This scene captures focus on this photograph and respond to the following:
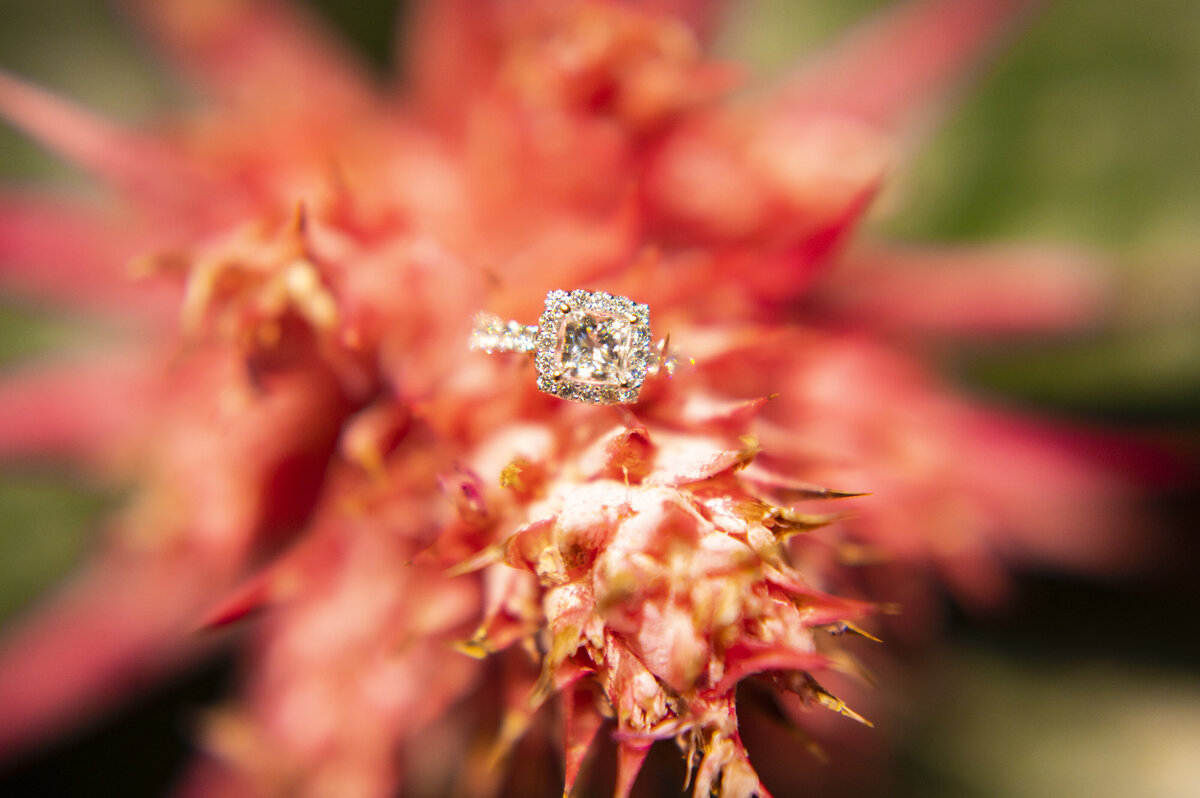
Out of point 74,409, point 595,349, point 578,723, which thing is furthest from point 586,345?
point 74,409

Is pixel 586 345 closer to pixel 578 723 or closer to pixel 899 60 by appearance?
pixel 578 723

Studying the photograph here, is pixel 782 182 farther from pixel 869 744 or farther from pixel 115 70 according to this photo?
pixel 115 70

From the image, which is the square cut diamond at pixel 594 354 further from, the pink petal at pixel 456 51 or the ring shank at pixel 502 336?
the pink petal at pixel 456 51

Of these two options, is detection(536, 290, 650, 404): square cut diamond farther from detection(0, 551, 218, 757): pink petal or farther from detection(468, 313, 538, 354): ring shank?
detection(0, 551, 218, 757): pink petal

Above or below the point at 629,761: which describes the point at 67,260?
above

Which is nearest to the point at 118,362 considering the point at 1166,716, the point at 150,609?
the point at 150,609

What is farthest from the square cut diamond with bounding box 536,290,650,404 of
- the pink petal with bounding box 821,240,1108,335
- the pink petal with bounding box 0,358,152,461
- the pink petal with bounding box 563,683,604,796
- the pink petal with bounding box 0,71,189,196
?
the pink petal with bounding box 0,358,152,461
